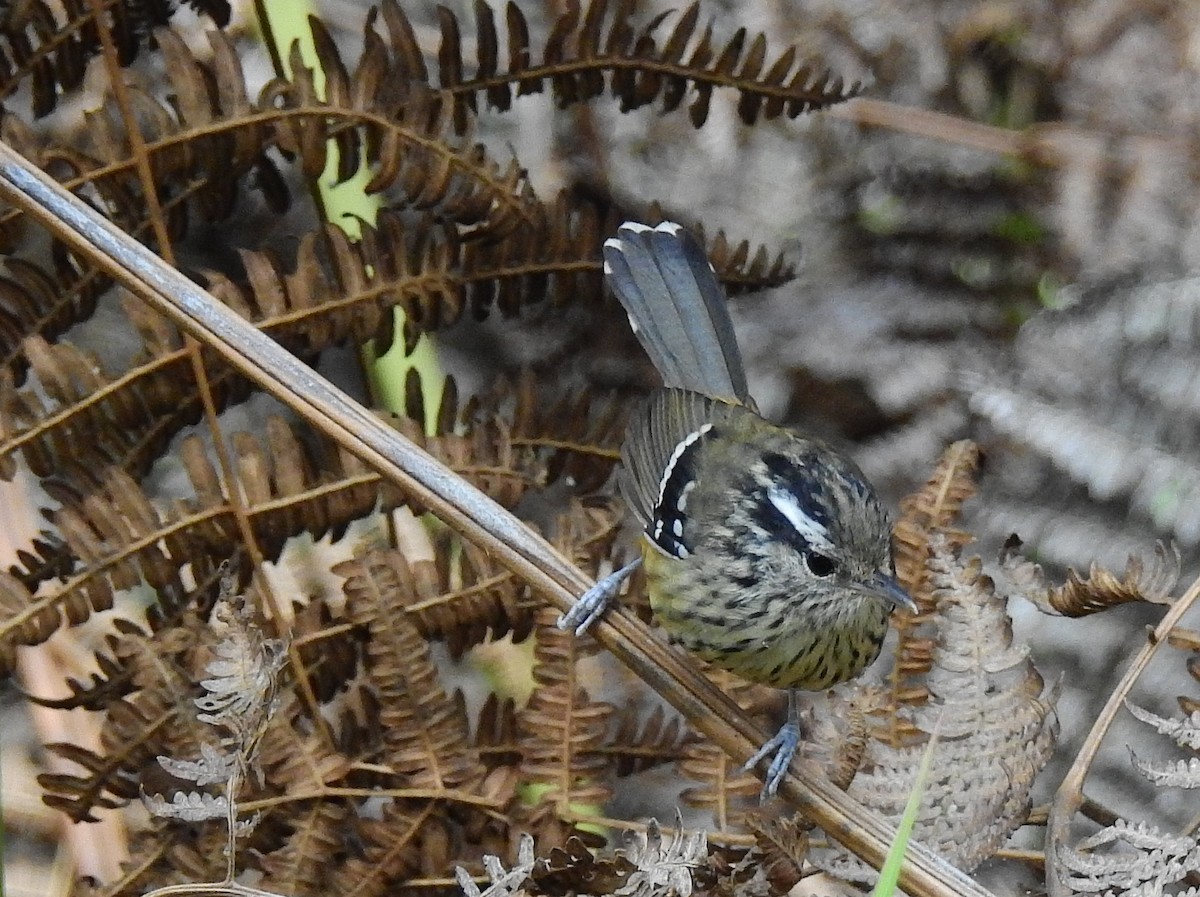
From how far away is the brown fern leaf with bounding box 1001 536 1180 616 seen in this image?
2.04 m

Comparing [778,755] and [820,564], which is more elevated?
[820,564]

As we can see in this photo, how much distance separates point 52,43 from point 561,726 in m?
1.50

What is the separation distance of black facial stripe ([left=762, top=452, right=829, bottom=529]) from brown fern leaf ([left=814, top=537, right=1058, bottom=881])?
0.21 meters

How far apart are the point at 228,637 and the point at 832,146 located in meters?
2.12

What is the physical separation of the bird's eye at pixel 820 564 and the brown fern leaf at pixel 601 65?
90 centimetres

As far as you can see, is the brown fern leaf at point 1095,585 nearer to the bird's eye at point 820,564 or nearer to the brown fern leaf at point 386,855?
→ the bird's eye at point 820,564

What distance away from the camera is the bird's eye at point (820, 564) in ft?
7.45

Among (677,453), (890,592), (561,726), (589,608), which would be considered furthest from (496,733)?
→ (890,592)

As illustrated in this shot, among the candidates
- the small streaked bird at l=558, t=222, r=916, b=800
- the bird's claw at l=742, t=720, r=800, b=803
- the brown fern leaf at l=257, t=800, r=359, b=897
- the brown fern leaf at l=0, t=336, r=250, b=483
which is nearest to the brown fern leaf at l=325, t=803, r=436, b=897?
the brown fern leaf at l=257, t=800, r=359, b=897

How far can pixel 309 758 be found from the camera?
7.51ft

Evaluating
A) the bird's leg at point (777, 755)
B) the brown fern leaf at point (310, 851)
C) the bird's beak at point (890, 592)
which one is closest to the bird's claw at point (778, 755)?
the bird's leg at point (777, 755)

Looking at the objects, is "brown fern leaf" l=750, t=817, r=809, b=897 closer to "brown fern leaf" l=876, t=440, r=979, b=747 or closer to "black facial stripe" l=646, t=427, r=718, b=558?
"brown fern leaf" l=876, t=440, r=979, b=747

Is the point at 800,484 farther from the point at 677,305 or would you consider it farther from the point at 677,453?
the point at 677,305

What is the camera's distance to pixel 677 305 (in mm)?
2682
